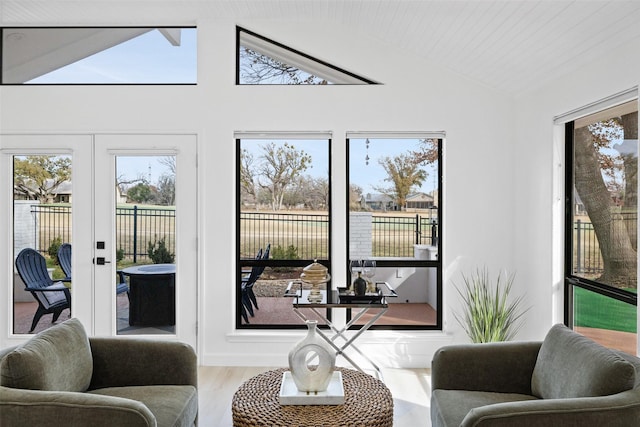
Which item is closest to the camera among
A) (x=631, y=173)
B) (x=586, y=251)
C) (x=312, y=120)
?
(x=631, y=173)

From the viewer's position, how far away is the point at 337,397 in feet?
8.71

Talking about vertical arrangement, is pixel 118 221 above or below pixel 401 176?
below

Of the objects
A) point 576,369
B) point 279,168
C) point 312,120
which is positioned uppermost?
point 312,120

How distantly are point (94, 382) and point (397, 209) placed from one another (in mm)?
2878

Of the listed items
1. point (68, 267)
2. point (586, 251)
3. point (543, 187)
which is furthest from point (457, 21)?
point (68, 267)

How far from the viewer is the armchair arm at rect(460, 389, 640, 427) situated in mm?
2150

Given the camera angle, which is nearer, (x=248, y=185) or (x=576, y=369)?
(x=576, y=369)

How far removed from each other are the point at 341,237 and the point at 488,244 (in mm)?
1270

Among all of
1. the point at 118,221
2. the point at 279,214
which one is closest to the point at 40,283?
the point at 118,221

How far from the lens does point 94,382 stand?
2908mm

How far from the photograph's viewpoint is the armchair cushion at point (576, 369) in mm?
2270

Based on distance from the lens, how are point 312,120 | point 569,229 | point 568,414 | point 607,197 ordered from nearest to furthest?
point 568,414, point 607,197, point 569,229, point 312,120

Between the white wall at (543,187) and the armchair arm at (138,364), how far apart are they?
9.08ft

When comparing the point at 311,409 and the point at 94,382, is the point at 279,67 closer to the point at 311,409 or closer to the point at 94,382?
the point at 94,382
